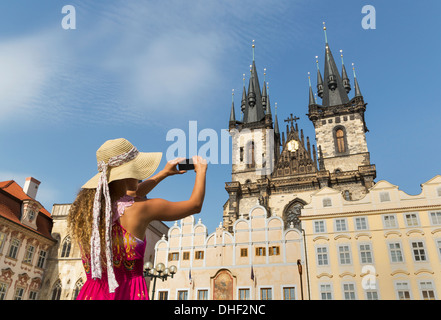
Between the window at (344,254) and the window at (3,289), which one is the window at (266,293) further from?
the window at (3,289)

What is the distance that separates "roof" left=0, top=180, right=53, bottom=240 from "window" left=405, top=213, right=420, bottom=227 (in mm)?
24596

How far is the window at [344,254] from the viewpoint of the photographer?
765 inches

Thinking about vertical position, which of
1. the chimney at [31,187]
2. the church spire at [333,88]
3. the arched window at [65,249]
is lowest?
the arched window at [65,249]

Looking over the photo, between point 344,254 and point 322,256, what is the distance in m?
1.26

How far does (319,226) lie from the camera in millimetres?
20891

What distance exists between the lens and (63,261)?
983 inches

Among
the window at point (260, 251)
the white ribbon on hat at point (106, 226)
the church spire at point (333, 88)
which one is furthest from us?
the church spire at point (333, 88)

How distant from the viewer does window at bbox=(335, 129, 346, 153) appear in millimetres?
38594

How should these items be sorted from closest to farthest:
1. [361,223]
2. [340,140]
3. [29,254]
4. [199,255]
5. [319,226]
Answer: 1. [361,223]
2. [319,226]
3. [199,255]
4. [29,254]
5. [340,140]

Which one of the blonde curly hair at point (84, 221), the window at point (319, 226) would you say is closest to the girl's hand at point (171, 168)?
the blonde curly hair at point (84, 221)

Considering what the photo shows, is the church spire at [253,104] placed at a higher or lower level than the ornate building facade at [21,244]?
higher

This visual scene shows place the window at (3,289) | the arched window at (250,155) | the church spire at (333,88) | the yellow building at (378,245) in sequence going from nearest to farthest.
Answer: the yellow building at (378,245) → the window at (3,289) → the arched window at (250,155) → the church spire at (333,88)

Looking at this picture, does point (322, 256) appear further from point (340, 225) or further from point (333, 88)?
point (333, 88)

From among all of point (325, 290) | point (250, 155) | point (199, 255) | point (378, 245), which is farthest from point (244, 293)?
point (250, 155)
